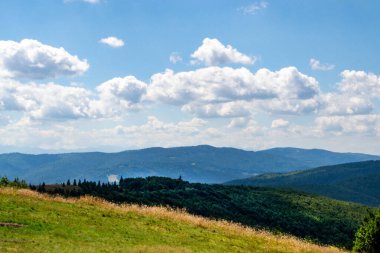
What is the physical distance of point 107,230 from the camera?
3094 cm

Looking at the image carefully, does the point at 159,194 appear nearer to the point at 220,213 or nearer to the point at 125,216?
the point at 220,213

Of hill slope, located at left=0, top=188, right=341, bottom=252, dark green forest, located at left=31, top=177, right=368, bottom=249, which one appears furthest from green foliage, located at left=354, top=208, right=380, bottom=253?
dark green forest, located at left=31, top=177, right=368, bottom=249

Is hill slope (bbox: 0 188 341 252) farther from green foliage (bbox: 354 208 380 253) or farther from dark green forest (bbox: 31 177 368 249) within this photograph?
dark green forest (bbox: 31 177 368 249)

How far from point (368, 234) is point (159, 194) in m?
79.7

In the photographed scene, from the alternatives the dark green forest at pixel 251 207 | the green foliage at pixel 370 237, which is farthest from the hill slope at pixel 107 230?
the dark green forest at pixel 251 207

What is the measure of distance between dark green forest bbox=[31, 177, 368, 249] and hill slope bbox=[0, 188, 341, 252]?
50.5 metres

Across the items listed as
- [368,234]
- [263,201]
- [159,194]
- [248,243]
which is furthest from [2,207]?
[263,201]

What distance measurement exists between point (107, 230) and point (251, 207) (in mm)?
115956

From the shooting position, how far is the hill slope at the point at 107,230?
2567cm

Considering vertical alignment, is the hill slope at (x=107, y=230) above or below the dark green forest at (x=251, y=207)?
above

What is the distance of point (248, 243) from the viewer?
3409 cm

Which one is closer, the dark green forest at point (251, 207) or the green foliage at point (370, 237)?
the green foliage at point (370, 237)

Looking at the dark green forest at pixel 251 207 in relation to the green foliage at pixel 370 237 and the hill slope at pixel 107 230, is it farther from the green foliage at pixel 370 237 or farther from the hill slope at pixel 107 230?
the green foliage at pixel 370 237

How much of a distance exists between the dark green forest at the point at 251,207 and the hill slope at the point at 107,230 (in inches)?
1990
